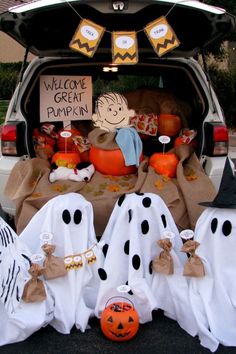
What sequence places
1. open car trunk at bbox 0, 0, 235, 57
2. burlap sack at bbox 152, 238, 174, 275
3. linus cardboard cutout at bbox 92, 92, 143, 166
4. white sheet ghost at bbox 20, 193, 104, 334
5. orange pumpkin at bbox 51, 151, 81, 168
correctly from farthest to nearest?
orange pumpkin at bbox 51, 151, 81, 168 < linus cardboard cutout at bbox 92, 92, 143, 166 < open car trunk at bbox 0, 0, 235, 57 < burlap sack at bbox 152, 238, 174, 275 < white sheet ghost at bbox 20, 193, 104, 334

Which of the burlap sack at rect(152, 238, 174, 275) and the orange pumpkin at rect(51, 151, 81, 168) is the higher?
the orange pumpkin at rect(51, 151, 81, 168)

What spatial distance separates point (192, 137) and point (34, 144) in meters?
1.41

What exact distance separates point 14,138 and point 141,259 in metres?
1.61

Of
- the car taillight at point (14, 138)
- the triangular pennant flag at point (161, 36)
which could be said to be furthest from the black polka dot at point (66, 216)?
the triangular pennant flag at point (161, 36)

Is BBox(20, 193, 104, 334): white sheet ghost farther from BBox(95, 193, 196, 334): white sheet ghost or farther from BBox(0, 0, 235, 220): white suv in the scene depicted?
BBox(0, 0, 235, 220): white suv

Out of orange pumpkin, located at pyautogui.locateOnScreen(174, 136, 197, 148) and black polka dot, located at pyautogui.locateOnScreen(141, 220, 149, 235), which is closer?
black polka dot, located at pyautogui.locateOnScreen(141, 220, 149, 235)

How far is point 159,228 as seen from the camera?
311 cm

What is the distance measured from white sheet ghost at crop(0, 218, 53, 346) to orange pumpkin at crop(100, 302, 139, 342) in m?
0.34

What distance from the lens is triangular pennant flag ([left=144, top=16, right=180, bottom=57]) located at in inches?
136

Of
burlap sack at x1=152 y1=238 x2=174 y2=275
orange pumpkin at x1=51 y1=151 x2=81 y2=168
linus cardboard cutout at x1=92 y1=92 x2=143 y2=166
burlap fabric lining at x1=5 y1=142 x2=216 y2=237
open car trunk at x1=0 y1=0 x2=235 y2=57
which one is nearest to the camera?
burlap sack at x1=152 y1=238 x2=174 y2=275

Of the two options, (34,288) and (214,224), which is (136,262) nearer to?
(214,224)

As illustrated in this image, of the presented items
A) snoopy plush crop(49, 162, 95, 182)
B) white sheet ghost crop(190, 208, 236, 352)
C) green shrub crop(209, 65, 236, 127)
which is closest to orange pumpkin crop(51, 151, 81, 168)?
snoopy plush crop(49, 162, 95, 182)

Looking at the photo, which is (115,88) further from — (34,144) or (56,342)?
(56,342)

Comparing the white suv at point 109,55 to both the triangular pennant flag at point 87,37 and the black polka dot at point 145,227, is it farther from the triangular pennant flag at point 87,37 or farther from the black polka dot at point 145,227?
the black polka dot at point 145,227
